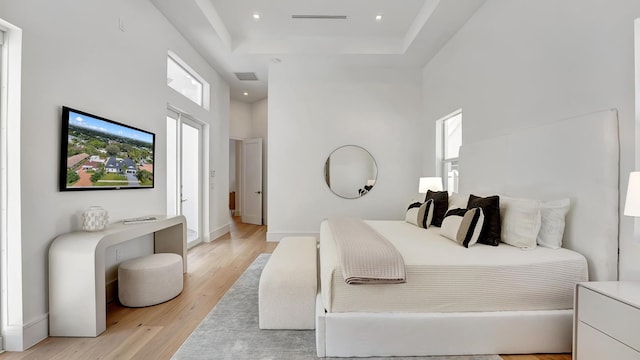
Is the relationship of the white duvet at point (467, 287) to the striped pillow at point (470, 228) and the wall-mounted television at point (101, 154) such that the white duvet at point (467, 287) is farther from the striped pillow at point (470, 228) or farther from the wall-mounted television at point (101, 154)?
the wall-mounted television at point (101, 154)

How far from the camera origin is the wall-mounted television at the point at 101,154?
2174 millimetres

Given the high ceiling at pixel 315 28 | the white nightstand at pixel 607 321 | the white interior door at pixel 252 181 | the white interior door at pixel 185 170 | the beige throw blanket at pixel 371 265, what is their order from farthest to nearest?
the white interior door at pixel 252 181
the white interior door at pixel 185 170
the high ceiling at pixel 315 28
the beige throw blanket at pixel 371 265
the white nightstand at pixel 607 321

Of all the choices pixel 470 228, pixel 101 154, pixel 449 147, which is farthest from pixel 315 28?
pixel 470 228

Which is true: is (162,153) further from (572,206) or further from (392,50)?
(572,206)

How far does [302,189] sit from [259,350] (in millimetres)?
3362

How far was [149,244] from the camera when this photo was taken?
3.27 metres

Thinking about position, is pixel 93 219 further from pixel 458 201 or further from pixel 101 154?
pixel 458 201

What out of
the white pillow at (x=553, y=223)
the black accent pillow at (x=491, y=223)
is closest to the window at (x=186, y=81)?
the black accent pillow at (x=491, y=223)

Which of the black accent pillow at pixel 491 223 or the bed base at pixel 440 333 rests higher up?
the black accent pillow at pixel 491 223

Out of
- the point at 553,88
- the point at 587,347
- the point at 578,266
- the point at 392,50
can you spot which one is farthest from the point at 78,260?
the point at 392,50

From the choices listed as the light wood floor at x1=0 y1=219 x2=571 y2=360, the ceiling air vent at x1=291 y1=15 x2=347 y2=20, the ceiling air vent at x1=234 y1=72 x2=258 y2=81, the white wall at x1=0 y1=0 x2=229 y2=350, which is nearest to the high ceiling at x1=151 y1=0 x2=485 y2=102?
the ceiling air vent at x1=291 y1=15 x2=347 y2=20

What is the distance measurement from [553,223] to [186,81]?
468 cm

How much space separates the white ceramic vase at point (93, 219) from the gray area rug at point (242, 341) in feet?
3.58

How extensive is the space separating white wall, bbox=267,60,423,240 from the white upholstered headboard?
7.97 feet
